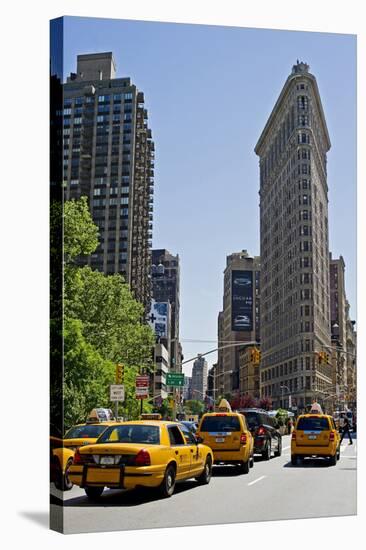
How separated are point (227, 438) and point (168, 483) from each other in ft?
21.3

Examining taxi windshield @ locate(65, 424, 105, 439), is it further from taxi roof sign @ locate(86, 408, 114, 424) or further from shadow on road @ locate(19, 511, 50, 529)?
taxi roof sign @ locate(86, 408, 114, 424)

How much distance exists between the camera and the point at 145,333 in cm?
4419

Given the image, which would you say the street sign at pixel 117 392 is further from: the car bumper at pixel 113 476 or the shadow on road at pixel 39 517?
the car bumper at pixel 113 476

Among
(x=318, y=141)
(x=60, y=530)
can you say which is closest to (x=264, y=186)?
(x=318, y=141)

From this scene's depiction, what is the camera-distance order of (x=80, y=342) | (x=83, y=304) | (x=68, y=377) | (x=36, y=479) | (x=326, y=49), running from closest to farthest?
(x=326, y=49), (x=36, y=479), (x=80, y=342), (x=68, y=377), (x=83, y=304)

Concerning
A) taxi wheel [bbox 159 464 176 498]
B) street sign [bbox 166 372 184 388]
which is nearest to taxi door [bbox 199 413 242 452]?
taxi wheel [bbox 159 464 176 498]

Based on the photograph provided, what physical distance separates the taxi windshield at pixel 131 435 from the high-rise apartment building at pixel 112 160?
5.44 metres

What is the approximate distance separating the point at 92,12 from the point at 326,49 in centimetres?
560

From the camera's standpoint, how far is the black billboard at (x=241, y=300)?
26138mm

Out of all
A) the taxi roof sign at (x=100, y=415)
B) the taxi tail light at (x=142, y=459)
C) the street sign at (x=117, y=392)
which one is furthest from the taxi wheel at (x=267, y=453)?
the taxi tail light at (x=142, y=459)

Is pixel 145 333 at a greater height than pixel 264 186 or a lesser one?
lesser

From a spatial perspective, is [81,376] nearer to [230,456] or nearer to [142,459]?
[230,456]

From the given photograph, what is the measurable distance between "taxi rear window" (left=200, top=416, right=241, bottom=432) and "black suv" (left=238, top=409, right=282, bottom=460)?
13.9 ft

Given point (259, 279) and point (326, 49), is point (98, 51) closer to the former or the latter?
point (326, 49)
